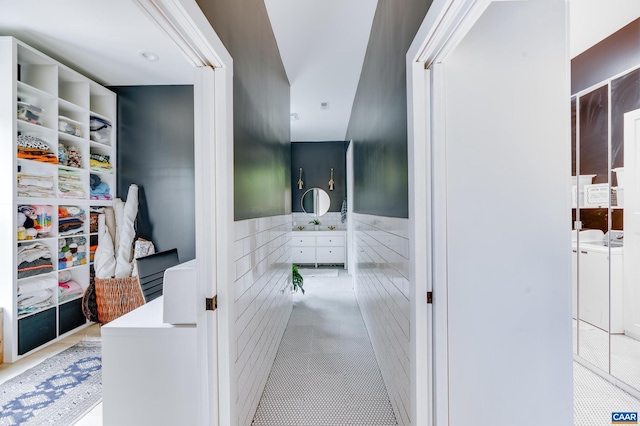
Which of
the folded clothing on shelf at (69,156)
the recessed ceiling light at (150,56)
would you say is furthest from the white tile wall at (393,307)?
the folded clothing on shelf at (69,156)

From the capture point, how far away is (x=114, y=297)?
3.00 m

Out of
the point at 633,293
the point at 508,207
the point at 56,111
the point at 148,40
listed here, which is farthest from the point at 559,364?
the point at 56,111

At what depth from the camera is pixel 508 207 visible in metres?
1.25

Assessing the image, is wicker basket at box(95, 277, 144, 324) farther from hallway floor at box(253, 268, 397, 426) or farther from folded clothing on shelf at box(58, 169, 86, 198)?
hallway floor at box(253, 268, 397, 426)

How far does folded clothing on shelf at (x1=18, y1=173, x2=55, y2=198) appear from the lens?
2.44 m

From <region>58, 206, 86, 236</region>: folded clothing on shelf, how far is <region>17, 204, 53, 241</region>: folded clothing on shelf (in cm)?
13

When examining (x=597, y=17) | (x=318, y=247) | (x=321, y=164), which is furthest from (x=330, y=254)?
(x=597, y=17)

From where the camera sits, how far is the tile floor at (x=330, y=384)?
1.72m

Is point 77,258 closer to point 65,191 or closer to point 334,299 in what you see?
point 65,191

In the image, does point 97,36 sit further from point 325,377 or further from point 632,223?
point 632,223

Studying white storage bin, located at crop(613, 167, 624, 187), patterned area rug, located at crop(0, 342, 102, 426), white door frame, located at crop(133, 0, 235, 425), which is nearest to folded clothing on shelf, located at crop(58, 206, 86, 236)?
patterned area rug, located at crop(0, 342, 102, 426)

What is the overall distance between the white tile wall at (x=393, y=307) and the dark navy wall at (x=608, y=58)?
1.98 m

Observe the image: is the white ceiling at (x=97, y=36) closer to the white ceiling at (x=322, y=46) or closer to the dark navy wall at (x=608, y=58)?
the white ceiling at (x=322, y=46)

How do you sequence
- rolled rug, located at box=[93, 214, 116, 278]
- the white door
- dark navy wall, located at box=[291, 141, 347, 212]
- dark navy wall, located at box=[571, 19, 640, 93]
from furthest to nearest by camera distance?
dark navy wall, located at box=[291, 141, 347, 212] → rolled rug, located at box=[93, 214, 116, 278] → dark navy wall, located at box=[571, 19, 640, 93] → the white door
